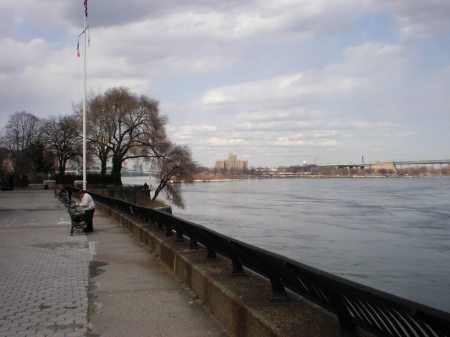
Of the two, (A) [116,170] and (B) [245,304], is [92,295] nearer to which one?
(B) [245,304]

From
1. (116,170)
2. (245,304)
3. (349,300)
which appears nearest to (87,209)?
(245,304)

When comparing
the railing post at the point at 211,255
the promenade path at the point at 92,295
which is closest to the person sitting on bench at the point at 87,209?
the promenade path at the point at 92,295

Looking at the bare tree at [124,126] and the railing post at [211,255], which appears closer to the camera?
the railing post at [211,255]

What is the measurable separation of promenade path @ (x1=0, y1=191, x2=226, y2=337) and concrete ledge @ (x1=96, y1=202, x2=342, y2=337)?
0.21 meters

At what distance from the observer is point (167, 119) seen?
63.7 metres

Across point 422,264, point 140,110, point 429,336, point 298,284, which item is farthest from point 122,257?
point 140,110

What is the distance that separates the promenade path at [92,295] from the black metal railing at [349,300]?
92 centimetres

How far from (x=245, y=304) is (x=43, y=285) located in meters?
4.09

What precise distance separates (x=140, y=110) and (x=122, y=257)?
53901 mm

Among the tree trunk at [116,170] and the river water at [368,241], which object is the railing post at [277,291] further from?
the tree trunk at [116,170]

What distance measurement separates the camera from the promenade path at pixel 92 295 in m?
5.29

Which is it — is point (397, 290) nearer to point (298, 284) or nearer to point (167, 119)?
point (298, 284)

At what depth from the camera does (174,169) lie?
57281 mm

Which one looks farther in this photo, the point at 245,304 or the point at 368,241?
the point at 368,241
